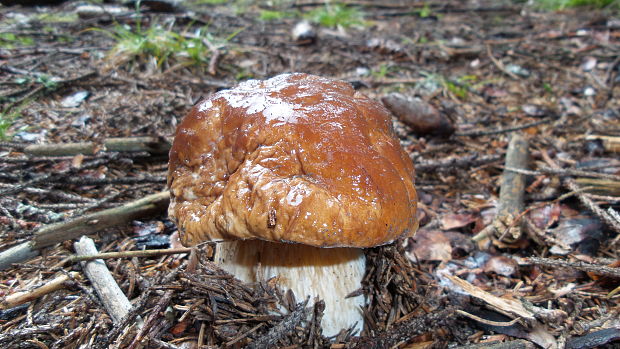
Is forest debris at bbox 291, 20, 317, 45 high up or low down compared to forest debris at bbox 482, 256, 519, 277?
up

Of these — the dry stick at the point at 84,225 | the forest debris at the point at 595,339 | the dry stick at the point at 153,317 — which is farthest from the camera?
the dry stick at the point at 84,225

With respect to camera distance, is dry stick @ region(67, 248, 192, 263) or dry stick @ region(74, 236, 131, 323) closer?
dry stick @ region(74, 236, 131, 323)

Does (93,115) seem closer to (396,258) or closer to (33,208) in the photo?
(33,208)

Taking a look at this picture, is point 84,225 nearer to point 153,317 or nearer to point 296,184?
point 153,317

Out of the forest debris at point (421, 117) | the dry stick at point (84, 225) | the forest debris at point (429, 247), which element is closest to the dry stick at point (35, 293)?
the dry stick at point (84, 225)

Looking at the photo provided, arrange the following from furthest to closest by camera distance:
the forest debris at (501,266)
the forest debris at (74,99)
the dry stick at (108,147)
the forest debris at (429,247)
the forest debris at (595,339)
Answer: the forest debris at (74,99) < the dry stick at (108,147) < the forest debris at (429,247) < the forest debris at (501,266) < the forest debris at (595,339)

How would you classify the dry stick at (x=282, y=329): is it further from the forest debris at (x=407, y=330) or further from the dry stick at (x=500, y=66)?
the dry stick at (x=500, y=66)

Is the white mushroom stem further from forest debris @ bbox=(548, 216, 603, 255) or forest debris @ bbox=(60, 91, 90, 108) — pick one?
forest debris @ bbox=(60, 91, 90, 108)

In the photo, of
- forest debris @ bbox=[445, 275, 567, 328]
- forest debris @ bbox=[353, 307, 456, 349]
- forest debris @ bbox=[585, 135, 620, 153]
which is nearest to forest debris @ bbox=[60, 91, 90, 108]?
forest debris @ bbox=[353, 307, 456, 349]
